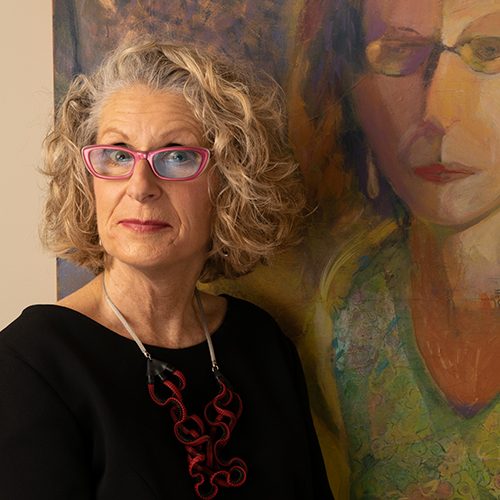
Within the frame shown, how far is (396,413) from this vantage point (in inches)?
61.4

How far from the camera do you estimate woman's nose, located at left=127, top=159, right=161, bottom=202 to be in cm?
123

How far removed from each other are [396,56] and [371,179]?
387 mm

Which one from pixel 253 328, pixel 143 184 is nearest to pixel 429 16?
pixel 143 184

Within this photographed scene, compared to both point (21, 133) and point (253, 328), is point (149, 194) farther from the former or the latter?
point (21, 133)

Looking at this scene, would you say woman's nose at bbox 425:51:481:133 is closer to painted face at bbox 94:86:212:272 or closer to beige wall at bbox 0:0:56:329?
painted face at bbox 94:86:212:272

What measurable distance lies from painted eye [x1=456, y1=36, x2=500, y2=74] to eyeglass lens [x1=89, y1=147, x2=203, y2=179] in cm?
87

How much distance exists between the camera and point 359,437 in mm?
1606

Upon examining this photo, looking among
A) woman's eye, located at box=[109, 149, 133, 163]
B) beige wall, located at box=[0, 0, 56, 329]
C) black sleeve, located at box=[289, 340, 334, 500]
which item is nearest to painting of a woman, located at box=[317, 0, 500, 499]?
black sleeve, located at box=[289, 340, 334, 500]

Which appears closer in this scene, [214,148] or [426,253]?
[214,148]

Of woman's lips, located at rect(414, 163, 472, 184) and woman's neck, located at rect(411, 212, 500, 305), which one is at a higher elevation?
woman's lips, located at rect(414, 163, 472, 184)

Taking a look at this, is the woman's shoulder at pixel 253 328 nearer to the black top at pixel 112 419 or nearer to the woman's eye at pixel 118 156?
the black top at pixel 112 419

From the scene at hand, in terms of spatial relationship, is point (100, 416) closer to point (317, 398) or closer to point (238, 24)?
point (317, 398)

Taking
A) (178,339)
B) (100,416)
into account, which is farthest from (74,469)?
(178,339)

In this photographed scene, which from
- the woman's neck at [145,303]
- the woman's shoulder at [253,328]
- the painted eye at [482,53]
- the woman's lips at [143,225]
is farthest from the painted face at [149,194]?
the painted eye at [482,53]
